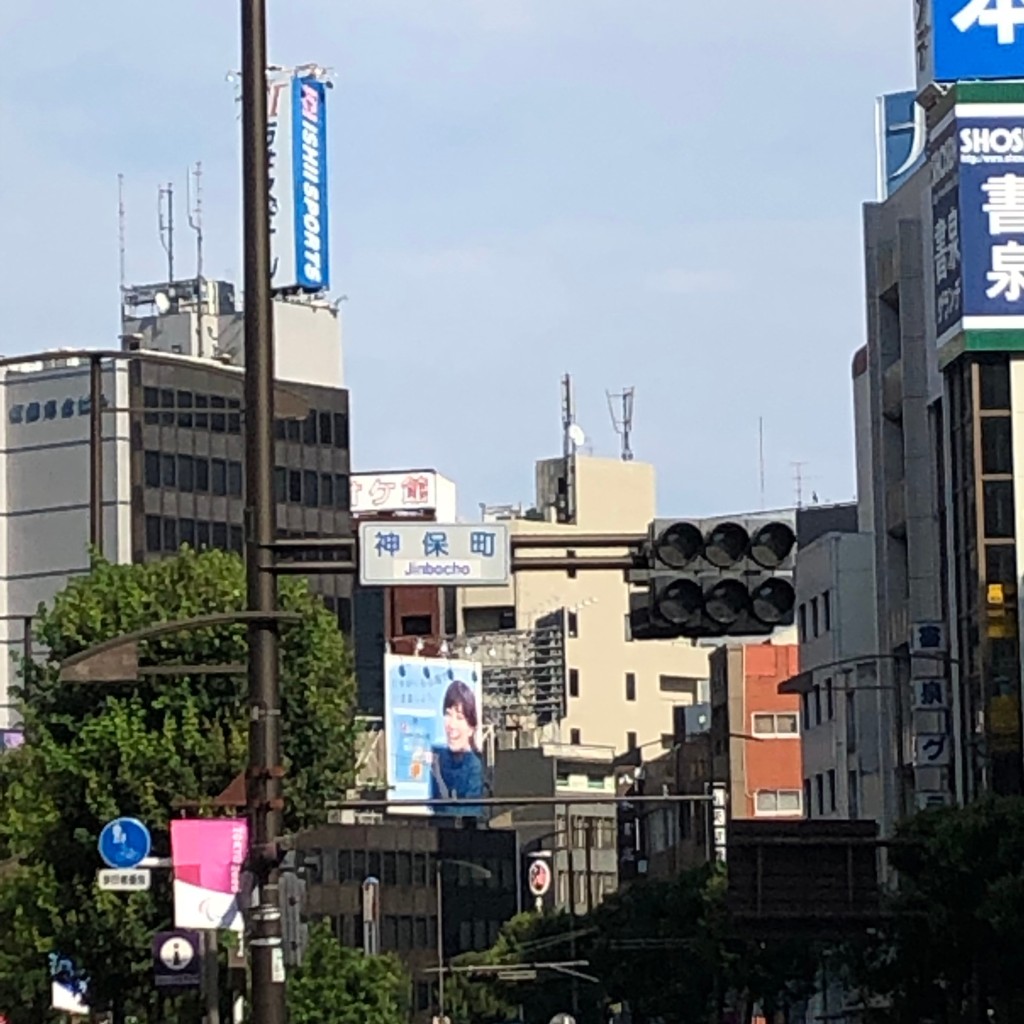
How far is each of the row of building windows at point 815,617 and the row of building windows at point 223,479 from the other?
43.5 meters

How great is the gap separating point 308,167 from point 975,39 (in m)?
44.6

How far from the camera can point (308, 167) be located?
118m

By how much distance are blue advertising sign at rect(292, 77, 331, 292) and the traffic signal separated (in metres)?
95.8

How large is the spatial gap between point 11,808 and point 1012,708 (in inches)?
1254

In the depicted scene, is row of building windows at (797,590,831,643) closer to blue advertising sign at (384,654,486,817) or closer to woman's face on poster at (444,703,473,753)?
blue advertising sign at (384,654,486,817)

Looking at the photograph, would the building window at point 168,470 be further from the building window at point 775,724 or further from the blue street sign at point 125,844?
the blue street sign at point 125,844

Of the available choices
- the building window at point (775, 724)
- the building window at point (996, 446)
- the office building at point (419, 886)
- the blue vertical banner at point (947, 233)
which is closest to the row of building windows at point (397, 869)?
the office building at point (419, 886)

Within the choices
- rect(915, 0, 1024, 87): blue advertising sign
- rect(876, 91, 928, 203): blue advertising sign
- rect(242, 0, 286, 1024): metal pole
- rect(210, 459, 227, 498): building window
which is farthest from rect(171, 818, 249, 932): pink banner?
rect(210, 459, 227, 498): building window

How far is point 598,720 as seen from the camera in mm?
191375

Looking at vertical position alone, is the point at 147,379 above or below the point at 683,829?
above

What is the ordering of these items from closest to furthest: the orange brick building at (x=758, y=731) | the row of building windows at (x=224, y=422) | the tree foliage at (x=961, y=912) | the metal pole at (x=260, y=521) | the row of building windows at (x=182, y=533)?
the metal pole at (x=260, y=521) → the tree foliage at (x=961, y=912) → the orange brick building at (x=758, y=731) → the row of building windows at (x=224, y=422) → the row of building windows at (x=182, y=533)

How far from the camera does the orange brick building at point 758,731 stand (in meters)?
132

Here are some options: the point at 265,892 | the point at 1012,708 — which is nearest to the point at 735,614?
the point at 265,892

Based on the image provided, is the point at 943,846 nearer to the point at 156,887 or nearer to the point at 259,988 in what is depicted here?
the point at 156,887
